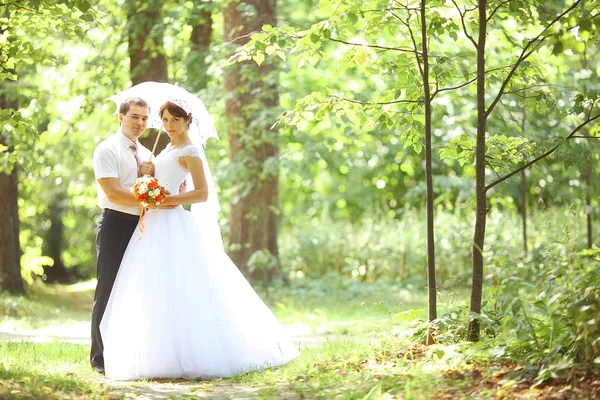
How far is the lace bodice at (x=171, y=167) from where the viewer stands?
6.14m

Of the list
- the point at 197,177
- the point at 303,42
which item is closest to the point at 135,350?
the point at 197,177

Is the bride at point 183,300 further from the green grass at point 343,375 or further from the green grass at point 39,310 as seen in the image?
the green grass at point 39,310

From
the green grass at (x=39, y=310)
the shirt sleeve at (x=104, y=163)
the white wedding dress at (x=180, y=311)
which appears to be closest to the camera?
the white wedding dress at (x=180, y=311)

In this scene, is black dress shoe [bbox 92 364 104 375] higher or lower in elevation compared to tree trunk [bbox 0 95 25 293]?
lower

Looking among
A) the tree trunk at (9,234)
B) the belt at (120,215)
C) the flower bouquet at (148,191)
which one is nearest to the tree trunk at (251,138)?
the tree trunk at (9,234)

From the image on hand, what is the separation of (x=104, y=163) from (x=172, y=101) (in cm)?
73

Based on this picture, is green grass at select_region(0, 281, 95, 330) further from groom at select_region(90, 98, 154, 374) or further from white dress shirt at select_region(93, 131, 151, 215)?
white dress shirt at select_region(93, 131, 151, 215)

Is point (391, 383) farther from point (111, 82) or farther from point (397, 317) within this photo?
point (111, 82)

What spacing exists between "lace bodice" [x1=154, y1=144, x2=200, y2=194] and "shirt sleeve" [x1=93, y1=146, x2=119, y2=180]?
0.36m

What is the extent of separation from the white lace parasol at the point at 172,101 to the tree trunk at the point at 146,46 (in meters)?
4.33

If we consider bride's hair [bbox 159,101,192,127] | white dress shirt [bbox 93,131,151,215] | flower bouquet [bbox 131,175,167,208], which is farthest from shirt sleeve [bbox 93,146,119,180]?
bride's hair [bbox 159,101,192,127]

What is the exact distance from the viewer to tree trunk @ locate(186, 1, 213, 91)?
1163 cm

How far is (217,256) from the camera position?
6219 millimetres

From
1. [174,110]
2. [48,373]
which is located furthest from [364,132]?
[48,373]
